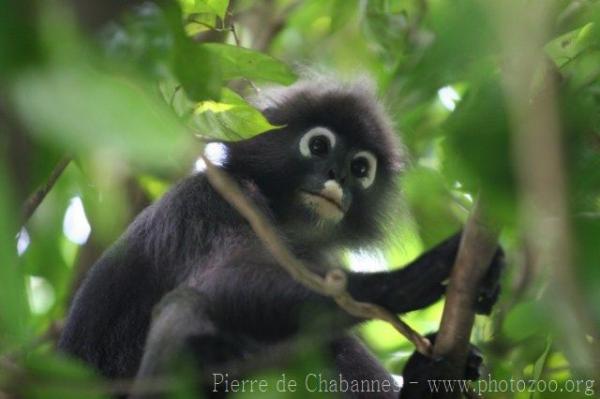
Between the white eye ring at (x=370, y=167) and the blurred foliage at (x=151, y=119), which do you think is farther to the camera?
the white eye ring at (x=370, y=167)

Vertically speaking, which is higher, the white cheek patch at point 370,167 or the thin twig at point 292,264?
the thin twig at point 292,264

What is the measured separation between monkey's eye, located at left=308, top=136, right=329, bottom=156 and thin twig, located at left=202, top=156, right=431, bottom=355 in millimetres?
1927

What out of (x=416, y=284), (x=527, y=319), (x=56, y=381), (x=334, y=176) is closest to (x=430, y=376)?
(x=416, y=284)

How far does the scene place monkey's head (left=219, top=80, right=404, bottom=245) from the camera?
15.2 feet

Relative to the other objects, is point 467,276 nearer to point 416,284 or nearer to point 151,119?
point 416,284

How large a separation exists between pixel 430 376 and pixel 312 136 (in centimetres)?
185

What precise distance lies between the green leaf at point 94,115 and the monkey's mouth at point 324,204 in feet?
11.9

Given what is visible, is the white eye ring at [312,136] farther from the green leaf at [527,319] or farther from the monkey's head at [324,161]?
the green leaf at [527,319]

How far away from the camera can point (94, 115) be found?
878mm

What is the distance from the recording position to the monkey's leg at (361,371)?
4227mm

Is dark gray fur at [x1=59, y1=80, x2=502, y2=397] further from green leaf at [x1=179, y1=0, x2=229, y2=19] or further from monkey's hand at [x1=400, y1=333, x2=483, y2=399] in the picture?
green leaf at [x1=179, y1=0, x2=229, y2=19]

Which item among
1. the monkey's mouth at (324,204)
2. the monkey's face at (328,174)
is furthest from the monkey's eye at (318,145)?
the monkey's mouth at (324,204)

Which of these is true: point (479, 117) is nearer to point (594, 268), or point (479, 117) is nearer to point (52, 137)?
point (594, 268)

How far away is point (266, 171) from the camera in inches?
190
